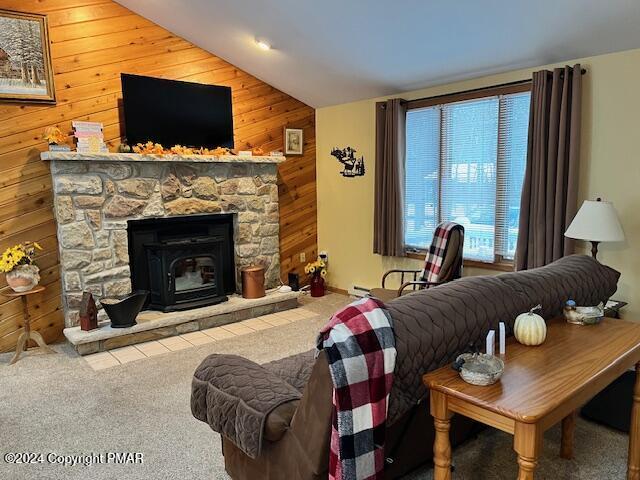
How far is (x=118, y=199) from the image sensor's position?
14.2 feet

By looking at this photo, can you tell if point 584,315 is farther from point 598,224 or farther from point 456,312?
point 598,224

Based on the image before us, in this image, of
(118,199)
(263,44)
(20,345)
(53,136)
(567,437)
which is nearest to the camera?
(567,437)

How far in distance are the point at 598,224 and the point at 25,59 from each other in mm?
4598

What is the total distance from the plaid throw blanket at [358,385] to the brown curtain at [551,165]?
8.94ft

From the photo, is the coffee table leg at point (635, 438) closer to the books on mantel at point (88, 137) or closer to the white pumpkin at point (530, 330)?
the white pumpkin at point (530, 330)

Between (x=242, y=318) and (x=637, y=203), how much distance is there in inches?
140

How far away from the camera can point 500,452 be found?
2432 millimetres

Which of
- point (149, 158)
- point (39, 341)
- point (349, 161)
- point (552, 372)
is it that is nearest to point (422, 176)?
point (349, 161)

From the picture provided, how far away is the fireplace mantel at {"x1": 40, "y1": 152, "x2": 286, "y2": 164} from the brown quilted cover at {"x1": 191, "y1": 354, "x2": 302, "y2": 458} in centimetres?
272

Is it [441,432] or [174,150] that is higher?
[174,150]

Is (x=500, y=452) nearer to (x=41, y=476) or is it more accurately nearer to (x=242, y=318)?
(x=41, y=476)

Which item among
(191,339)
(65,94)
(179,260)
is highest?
(65,94)

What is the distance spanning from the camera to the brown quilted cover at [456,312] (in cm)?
163

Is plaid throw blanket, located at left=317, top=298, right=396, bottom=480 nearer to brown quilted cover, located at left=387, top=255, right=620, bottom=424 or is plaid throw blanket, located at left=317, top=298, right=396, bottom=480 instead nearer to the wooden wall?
brown quilted cover, located at left=387, top=255, right=620, bottom=424
